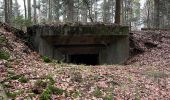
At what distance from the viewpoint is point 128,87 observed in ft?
33.4

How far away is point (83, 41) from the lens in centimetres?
1766

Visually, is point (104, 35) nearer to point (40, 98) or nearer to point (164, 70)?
point (164, 70)

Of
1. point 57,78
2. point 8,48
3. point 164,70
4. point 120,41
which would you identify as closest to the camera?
point 57,78

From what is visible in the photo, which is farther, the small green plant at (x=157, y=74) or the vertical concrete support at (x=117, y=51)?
the vertical concrete support at (x=117, y=51)

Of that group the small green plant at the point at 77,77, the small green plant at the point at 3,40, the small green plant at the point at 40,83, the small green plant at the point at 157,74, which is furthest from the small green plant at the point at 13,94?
the small green plant at the point at 157,74

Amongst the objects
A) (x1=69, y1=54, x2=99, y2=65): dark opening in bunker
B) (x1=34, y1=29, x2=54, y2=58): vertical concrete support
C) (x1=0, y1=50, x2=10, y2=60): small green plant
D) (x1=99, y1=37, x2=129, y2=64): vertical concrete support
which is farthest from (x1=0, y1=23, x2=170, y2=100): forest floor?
(x1=69, y1=54, x2=99, y2=65): dark opening in bunker

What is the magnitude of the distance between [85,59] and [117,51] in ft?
8.60

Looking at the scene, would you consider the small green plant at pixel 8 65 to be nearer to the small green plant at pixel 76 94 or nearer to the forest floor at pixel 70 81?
the forest floor at pixel 70 81

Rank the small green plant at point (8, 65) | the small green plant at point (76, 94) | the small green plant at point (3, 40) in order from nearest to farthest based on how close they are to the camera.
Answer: the small green plant at point (76, 94) < the small green plant at point (8, 65) < the small green plant at point (3, 40)

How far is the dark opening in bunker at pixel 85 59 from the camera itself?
19.4 m

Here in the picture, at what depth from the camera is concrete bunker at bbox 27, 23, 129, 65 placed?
53.5 feet

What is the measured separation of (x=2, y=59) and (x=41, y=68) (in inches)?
52.3

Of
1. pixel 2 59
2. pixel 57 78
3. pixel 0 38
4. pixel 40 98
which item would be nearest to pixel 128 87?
pixel 57 78

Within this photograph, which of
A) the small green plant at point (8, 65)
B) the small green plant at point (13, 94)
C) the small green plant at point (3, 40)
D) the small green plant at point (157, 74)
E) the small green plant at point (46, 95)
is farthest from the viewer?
the small green plant at point (3, 40)
